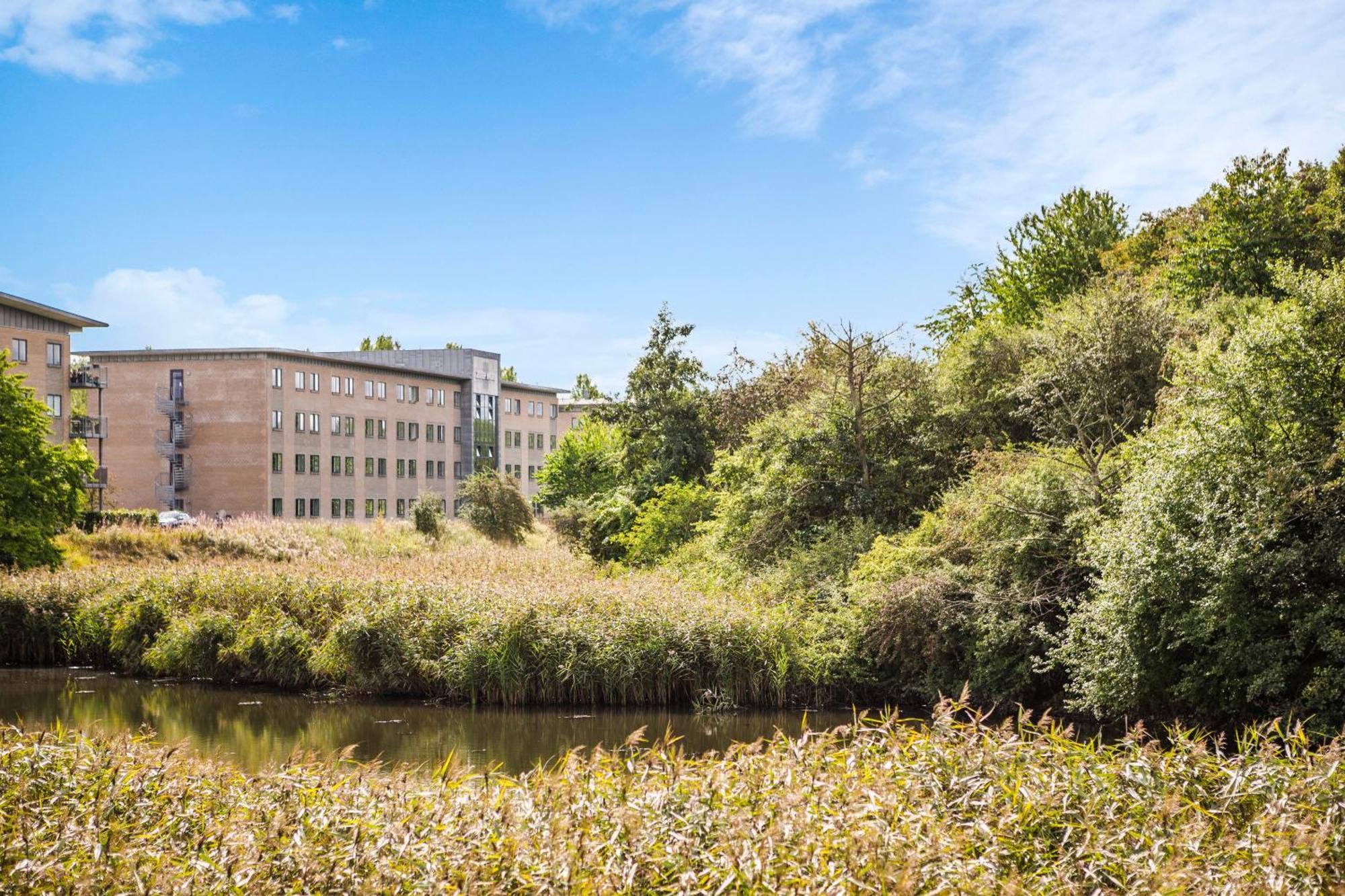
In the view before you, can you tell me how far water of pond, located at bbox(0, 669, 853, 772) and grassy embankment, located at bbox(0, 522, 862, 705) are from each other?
0.56 metres

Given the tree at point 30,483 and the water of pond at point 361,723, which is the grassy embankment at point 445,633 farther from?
the tree at point 30,483

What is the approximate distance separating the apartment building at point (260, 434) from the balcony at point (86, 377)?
206 inches

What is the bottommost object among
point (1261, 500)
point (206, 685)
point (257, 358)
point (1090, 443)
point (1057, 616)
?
point (206, 685)

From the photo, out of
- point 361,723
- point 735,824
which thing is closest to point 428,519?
point 361,723

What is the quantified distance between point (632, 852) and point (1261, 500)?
34.4 feet

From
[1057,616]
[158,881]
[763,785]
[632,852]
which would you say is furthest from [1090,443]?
[158,881]

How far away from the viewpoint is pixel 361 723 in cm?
1675

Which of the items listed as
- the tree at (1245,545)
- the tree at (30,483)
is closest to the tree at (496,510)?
the tree at (30,483)

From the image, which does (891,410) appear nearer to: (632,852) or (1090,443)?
(1090,443)

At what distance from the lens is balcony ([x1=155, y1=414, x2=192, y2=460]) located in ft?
220

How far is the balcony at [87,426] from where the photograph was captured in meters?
61.4

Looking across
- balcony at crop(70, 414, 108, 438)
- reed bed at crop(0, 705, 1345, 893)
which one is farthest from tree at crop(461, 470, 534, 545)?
reed bed at crop(0, 705, 1345, 893)

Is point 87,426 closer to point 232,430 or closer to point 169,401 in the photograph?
point 169,401

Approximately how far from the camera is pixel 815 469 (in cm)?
2411
